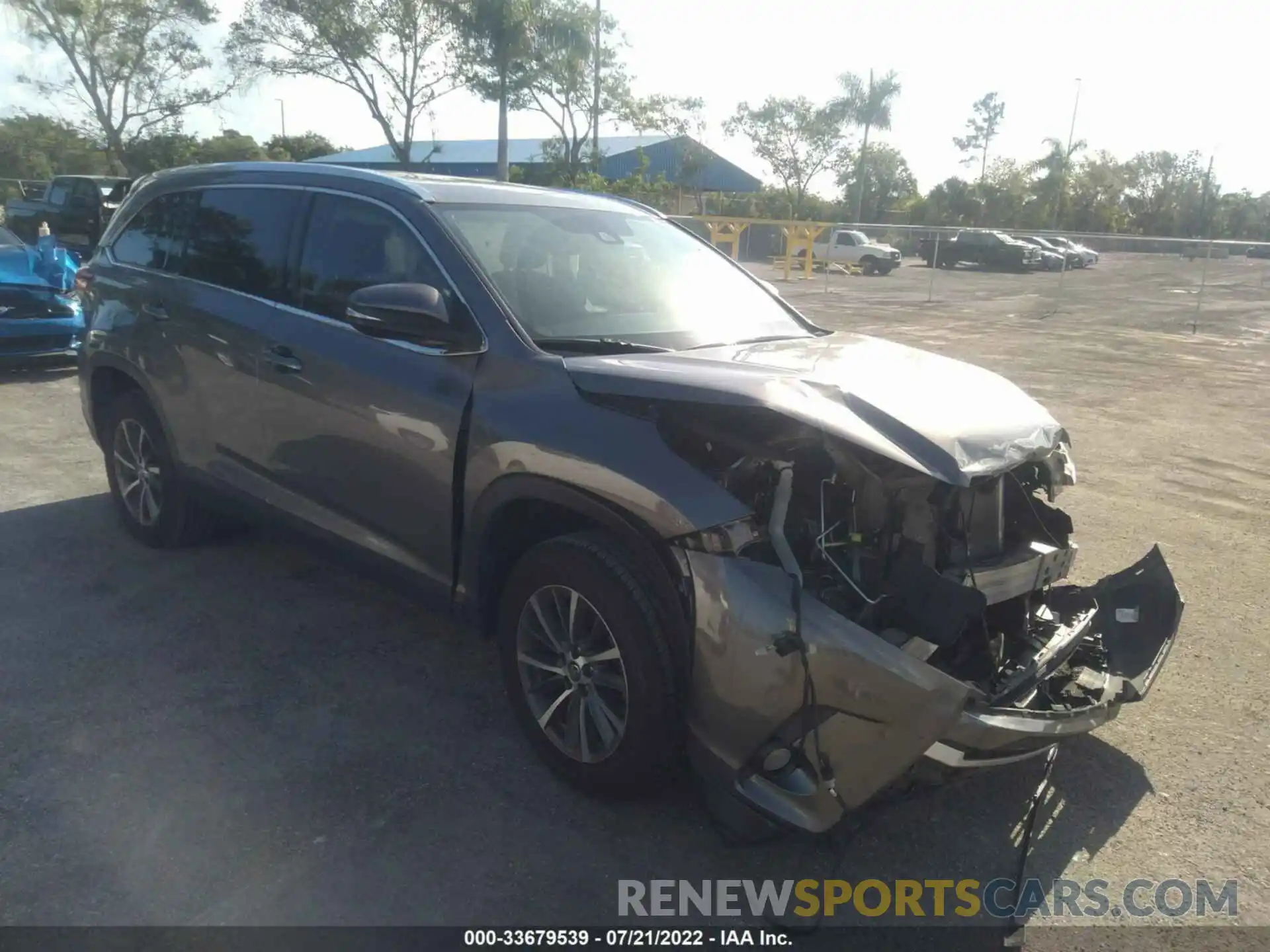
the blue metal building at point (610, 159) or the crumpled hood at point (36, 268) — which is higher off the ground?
the blue metal building at point (610, 159)

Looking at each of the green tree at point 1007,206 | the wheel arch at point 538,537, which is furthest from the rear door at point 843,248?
the wheel arch at point 538,537

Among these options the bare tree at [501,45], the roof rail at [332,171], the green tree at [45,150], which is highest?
the bare tree at [501,45]

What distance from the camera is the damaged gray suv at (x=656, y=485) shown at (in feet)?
8.91

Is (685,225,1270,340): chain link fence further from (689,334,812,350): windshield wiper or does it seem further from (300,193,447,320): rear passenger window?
(300,193,447,320): rear passenger window

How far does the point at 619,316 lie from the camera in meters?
3.78

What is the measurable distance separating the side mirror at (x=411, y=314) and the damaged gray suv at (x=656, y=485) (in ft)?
0.04

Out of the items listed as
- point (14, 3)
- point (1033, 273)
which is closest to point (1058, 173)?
point (1033, 273)

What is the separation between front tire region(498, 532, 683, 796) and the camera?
2918 mm

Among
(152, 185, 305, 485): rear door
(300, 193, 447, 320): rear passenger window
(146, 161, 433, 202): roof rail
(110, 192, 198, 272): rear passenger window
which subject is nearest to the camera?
(300, 193, 447, 320): rear passenger window

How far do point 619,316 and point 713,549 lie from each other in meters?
1.33

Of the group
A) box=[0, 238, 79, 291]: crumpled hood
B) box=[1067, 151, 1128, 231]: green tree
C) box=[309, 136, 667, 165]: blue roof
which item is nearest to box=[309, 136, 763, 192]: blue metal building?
box=[309, 136, 667, 165]: blue roof

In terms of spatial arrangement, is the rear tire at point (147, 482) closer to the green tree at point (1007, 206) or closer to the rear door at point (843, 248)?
the rear door at point (843, 248)

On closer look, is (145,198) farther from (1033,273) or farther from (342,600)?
(1033,273)

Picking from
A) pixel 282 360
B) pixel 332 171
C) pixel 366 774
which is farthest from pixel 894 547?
pixel 332 171
